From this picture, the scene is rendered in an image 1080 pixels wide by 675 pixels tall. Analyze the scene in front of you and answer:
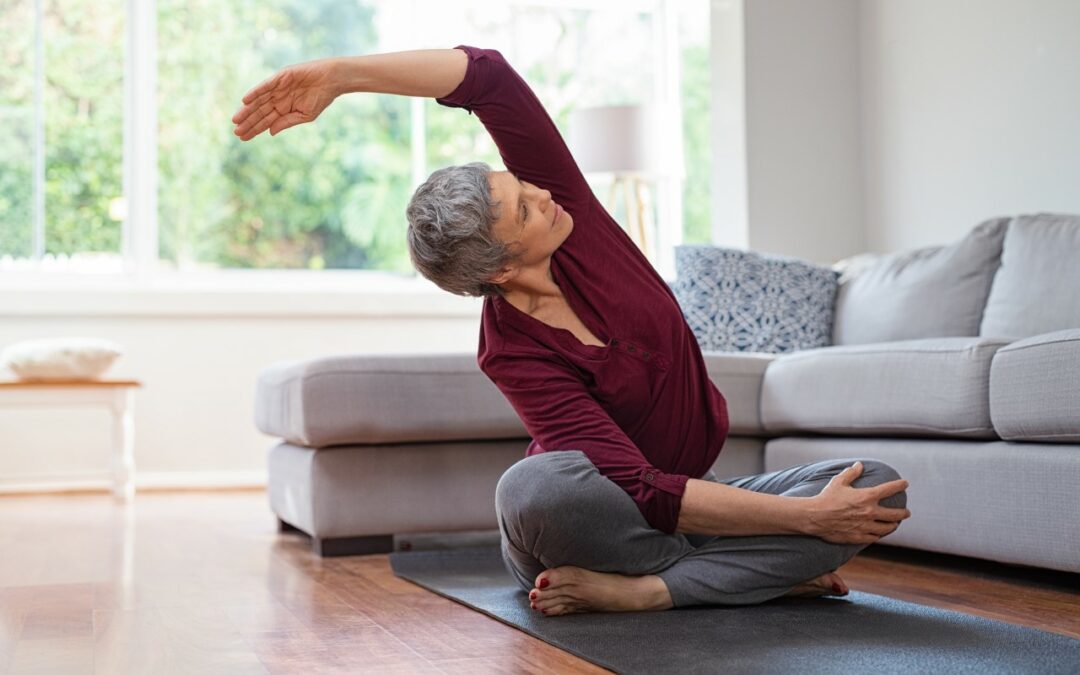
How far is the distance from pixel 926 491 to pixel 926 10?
8.99 ft

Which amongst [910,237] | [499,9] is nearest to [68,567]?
[910,237]

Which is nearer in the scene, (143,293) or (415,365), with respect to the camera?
(415,365)

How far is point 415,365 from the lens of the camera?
2969mm

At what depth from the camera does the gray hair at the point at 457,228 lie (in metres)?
1.91

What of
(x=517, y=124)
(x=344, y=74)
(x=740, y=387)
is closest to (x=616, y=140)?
(x=740, y=387)

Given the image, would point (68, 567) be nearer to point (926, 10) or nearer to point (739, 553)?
point (739, 553)

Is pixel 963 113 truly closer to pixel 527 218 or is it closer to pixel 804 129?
pixel 804 129

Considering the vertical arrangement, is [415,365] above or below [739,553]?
above

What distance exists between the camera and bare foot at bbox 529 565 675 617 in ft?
6.54

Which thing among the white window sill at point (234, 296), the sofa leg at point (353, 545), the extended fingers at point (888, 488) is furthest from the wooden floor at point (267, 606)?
the white window sill at point (234, 296)

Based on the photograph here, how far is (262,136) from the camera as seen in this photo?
5.74 metres

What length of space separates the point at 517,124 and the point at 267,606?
947 mm

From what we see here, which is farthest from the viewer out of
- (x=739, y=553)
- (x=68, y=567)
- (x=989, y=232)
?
(x=989, y=232)

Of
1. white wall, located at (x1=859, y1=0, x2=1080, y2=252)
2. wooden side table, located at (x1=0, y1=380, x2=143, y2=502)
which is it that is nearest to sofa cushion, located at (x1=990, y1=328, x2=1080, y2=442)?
white wall, located at (x1=859, y1=0, x2=1080, y2=252)
